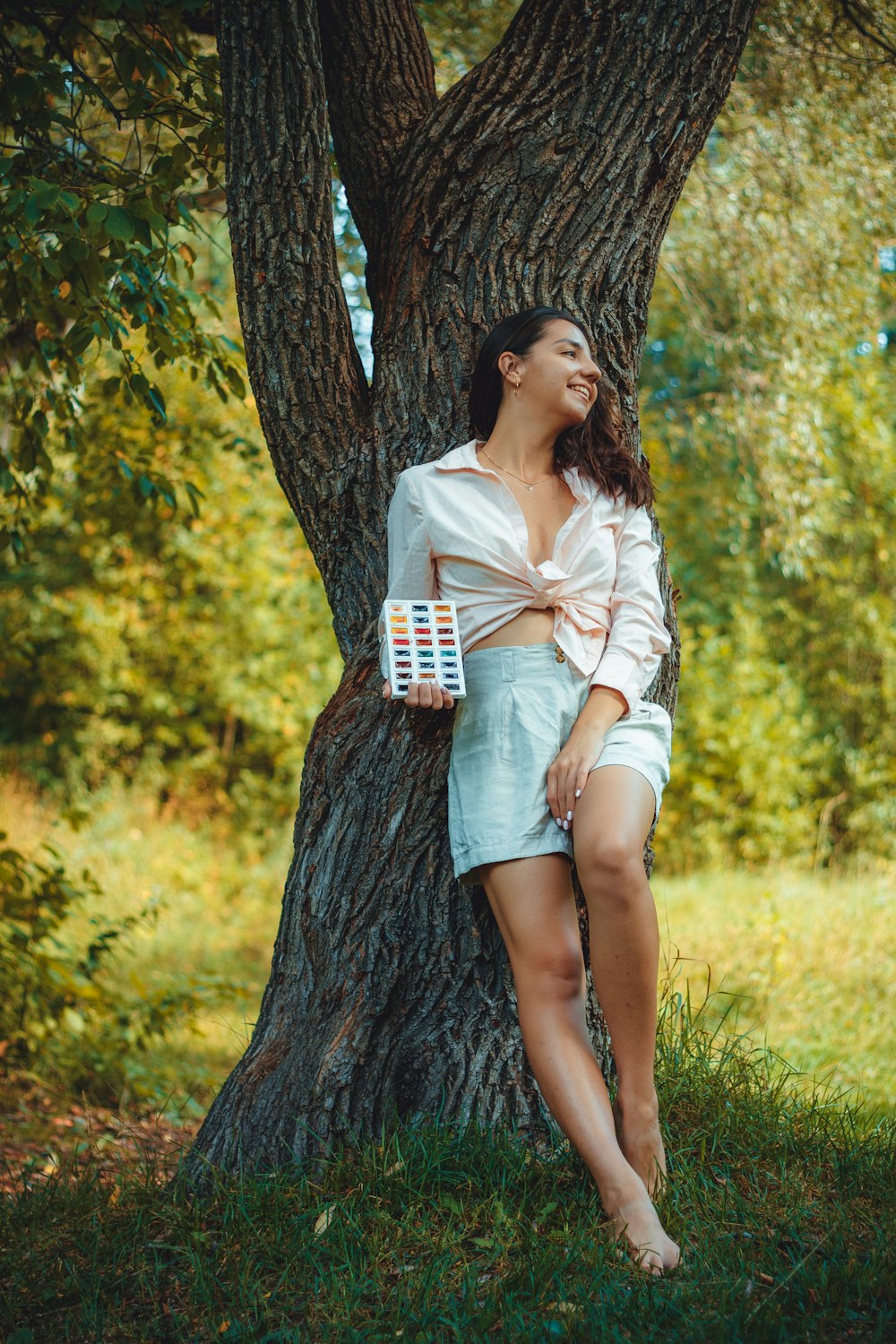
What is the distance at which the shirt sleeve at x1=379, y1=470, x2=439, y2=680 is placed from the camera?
261 cm

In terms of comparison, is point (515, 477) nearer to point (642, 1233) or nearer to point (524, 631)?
point (524, 631)

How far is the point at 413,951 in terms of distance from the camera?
8.97 ft

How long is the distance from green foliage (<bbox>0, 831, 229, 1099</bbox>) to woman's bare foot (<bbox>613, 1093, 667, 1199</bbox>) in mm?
2775

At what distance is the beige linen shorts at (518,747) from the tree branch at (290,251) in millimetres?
684

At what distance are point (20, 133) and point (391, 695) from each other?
7.51 ft

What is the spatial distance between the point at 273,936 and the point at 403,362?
599cm

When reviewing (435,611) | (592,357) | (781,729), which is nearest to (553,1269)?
(435,611)

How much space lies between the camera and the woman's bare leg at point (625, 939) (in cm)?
235

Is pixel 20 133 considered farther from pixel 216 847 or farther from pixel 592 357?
pixel 216 847

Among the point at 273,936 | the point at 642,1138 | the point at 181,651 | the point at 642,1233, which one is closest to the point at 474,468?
the point at 642,1138

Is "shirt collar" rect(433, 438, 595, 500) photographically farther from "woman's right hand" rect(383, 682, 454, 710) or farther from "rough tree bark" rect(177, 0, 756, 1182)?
"woman's right hand" rect(383, 682, 454, 710)

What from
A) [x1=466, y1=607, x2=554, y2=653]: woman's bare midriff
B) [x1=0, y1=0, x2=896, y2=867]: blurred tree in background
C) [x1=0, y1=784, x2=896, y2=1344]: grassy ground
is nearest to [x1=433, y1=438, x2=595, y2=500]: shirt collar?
[x1=466, y1=607, x2=554, y2=653]: woman's bare midriff

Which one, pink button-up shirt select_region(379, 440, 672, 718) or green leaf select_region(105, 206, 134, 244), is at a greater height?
green leaf select_region(105, 206, 134, 244)

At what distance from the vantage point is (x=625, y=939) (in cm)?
236
